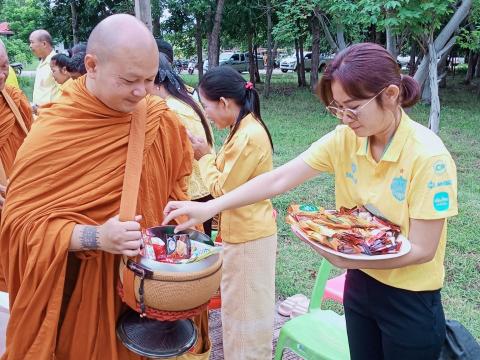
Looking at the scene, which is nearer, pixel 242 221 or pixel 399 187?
pixel 399 187

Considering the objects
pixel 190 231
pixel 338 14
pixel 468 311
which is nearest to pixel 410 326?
pixel 190 231

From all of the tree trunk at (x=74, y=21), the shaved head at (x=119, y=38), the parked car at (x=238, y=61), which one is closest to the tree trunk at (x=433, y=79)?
the shaved head at (x=119, y=38)

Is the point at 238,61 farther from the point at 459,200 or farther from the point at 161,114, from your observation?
the point at 161,114

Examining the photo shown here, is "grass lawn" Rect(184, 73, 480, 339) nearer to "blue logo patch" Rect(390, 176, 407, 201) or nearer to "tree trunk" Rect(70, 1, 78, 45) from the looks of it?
"blue logo patch" Rect(390, 176, 407, 201)

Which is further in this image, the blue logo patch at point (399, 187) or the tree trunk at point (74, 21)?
the tree trunk at point (74, 21)

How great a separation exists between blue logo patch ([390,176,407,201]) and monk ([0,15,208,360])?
83 cm

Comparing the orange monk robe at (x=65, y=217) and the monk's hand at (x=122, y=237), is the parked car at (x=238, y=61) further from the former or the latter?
the monk's hand at (x=122, y=237)

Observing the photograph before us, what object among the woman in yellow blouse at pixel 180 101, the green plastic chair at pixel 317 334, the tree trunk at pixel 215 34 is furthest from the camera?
the tree trunk at pixel 215 34

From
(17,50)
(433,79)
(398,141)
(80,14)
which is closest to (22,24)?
(17,50)

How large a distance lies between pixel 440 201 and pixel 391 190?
16 centimetres

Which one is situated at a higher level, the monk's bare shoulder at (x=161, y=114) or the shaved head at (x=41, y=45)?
the shaved head at (x=41, y=45)

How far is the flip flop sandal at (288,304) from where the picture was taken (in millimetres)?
3451

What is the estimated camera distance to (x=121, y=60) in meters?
1.65

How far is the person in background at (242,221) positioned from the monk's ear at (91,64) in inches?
34.4
